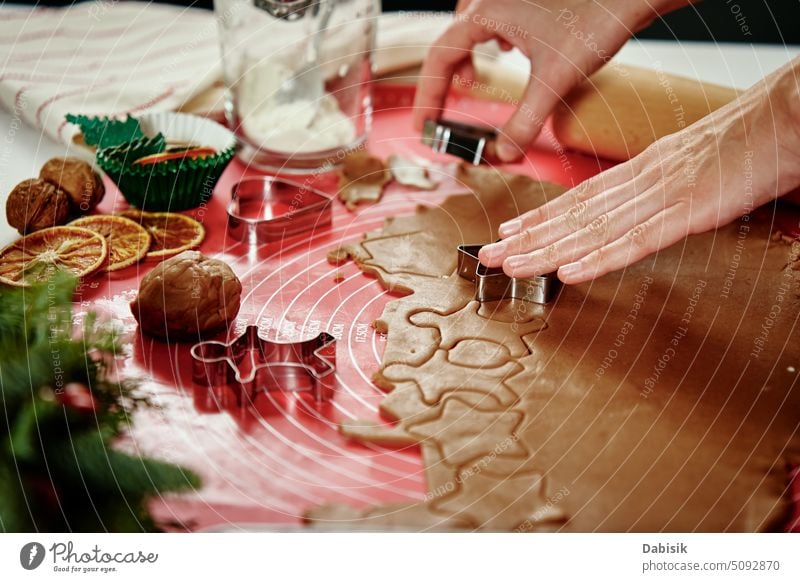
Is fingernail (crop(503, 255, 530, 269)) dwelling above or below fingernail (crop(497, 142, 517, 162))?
below

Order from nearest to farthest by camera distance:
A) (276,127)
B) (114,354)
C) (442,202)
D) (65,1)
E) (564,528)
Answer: (564,528) < (114,354) < (442,202) < (276,127) < (65,1)

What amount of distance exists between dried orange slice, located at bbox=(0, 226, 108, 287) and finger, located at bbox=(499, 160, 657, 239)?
575 millimetres

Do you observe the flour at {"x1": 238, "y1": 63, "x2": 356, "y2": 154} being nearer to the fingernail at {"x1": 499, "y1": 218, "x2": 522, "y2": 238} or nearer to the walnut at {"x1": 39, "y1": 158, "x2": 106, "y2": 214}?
the walnut at {"x1": 39, "y1": 158, "x2": 106, "y2": 214}

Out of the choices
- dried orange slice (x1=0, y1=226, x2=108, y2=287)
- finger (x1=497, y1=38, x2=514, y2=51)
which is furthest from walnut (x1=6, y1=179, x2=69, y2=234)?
finger (x1=497, y1=38, x2=514, y2=51)

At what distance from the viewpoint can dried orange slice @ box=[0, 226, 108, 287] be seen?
1071mm

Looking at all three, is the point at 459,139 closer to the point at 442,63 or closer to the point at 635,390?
the point at 442,63

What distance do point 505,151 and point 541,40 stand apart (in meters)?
0.20

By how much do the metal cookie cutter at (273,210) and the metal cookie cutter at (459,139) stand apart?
0.86 feet

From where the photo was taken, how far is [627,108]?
1.45m

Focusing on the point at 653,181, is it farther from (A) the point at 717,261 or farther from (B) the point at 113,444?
(B) the point at 113,444

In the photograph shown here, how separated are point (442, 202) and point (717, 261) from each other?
1.42 feet

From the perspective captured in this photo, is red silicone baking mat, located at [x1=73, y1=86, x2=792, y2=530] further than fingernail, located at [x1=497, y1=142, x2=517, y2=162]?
No

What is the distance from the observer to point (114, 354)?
958 millimetres
